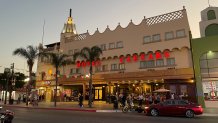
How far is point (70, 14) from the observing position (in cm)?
5103

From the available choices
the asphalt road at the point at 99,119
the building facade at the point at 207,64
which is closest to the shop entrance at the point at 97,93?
the building facade at the point at 207,64

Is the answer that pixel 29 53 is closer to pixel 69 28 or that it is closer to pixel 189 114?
pixel 69 28

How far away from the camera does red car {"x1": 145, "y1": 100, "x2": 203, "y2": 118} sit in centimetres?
1674

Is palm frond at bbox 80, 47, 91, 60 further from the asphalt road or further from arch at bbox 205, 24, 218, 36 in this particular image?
arch at bbox 205, 24, 218, 36

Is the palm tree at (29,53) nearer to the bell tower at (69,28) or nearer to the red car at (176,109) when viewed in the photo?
the bell tower at (69,28)

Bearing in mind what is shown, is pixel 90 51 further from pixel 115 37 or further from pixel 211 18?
pixel 211 18

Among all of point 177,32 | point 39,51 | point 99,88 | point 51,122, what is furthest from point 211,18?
point 39,51

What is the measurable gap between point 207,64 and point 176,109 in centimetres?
1198

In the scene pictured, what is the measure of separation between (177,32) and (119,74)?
10.4 metres

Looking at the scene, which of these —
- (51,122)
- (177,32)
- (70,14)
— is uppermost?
(70,14)

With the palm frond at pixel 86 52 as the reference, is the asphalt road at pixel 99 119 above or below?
below

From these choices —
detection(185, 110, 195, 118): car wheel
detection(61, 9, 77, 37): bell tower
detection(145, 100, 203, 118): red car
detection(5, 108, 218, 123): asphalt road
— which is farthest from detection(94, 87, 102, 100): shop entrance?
detection(185, 110, 195, 118): car wheel

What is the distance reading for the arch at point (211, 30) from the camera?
27.3 metres

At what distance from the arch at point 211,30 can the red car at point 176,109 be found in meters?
14.4
